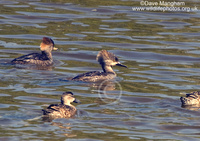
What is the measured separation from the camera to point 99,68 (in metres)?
17.4

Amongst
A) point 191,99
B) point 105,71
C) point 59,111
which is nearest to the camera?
point 59,111

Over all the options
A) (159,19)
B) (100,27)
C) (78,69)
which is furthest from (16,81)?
(159,19)

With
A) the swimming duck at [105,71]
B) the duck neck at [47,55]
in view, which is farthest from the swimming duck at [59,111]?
the duck neck at [47,55]

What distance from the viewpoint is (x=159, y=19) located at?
25.2m

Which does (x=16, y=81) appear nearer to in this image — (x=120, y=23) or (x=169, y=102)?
(x=169, y=102)

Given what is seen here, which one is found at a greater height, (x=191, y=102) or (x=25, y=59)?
(x=25, y=59)

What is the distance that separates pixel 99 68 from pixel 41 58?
5.83 feet

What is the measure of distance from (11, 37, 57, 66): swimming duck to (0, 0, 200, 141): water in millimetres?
322

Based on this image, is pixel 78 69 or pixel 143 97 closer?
pixel 143 97

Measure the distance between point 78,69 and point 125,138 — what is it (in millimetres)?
6806

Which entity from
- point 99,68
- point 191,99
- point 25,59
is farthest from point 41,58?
point 191,99

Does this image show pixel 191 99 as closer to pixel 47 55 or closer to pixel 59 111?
pixel 59 111

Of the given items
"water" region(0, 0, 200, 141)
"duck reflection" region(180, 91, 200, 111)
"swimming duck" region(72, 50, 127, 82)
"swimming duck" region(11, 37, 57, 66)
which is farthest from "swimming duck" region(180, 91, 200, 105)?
"swimming duck" region(11, 37, 57, 66)

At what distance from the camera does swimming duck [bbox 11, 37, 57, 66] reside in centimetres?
1677
